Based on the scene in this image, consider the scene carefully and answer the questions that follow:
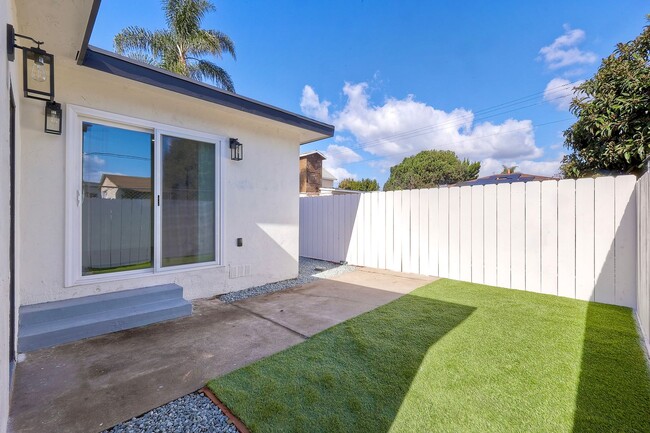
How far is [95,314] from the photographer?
11.2 ft

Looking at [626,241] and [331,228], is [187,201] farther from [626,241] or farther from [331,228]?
[626,241]

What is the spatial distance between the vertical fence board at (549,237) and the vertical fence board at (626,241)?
2.43ft

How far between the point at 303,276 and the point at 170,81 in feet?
14.7

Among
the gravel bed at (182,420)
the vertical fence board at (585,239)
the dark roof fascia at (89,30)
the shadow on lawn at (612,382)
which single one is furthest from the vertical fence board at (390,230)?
the dark roof fascia at (89,30)

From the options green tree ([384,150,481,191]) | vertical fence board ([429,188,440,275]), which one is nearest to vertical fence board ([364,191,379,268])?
vertical fence board ([429,188,440,275])

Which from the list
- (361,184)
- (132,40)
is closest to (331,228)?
(132,40)

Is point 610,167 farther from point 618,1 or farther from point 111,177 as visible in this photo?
point 111,177

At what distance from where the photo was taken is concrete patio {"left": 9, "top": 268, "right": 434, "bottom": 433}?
202cm

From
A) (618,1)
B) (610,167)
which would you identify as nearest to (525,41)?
(618,1)

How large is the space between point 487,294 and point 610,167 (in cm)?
426

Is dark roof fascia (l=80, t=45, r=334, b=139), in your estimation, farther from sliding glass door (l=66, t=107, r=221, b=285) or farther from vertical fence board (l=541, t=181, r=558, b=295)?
vertical fence board (l=541, t=181, r=558, b=295)

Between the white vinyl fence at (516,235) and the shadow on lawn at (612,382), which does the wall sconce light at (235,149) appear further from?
the shadow on lawn at (612,382)

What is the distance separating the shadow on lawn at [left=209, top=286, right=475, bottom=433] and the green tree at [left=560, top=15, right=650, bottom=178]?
535 centimetres

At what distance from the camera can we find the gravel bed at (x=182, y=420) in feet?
5.98
